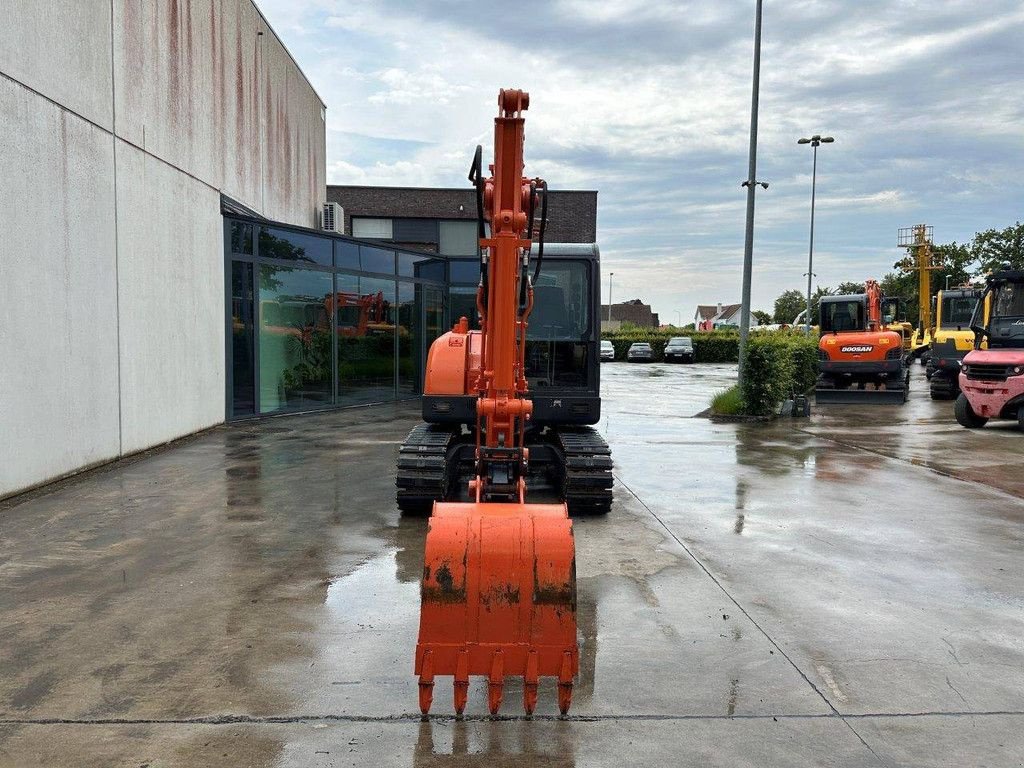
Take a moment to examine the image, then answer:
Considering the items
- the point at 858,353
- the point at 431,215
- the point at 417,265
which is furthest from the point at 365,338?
the point at 431,215

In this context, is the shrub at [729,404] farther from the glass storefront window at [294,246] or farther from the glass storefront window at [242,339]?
the glass storefront window at [242,339]

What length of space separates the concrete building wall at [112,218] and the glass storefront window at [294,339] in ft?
3.91

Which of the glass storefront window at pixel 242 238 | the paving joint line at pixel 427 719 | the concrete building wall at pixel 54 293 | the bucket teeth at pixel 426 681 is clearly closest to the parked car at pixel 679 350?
the glass storefront window at pixel 242 238

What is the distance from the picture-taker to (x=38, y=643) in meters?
4.91

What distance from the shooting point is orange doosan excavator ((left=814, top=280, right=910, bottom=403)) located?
67.8 ft

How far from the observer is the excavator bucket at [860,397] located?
66.4 feet

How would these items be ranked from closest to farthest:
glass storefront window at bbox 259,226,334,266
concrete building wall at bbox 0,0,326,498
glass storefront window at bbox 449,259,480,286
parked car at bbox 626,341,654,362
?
concrete building wall at bbox 0,0,326,498 → glass storefront window at bbox 259,226,334,266 → glass storefront window at bbox 449,259,480,286 → parked car at bbox 626,341,654,362

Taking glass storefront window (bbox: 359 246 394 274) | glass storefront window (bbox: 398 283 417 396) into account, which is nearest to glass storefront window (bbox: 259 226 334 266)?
glass storefront window (bbox: 359 246 394 274)

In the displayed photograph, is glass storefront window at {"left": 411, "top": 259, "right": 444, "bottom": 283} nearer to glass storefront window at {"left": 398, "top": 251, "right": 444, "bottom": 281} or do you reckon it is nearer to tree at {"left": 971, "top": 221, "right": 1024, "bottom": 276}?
glass storefront window at {"left": 398, "top": 251, "right": 444, "bottom": 281}

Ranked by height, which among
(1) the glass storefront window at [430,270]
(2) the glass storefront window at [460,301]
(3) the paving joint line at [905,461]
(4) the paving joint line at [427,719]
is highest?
(1) the glass storefront window at [430,270]

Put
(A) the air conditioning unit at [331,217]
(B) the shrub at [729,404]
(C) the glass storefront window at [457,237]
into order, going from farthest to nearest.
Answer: (C) the glass storefront window at [457,237], (A) the air conditioning unit at [331,217], (B) the shrub at [729,404]

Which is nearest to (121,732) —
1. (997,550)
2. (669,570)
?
(669,570)

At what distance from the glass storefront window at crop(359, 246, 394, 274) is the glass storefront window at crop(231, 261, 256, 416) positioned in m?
3.48

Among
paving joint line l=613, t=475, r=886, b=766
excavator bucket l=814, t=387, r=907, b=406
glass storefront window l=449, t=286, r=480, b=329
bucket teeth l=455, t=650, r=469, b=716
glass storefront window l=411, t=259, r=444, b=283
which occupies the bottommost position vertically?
paving joint line l=613, t=475, r=886, b=766
